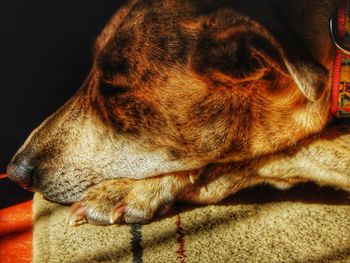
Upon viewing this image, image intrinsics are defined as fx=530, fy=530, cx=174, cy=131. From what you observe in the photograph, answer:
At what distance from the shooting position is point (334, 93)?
205 cm

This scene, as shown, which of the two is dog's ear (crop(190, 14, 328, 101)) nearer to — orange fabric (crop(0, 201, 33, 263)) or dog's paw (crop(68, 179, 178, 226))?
dog's paw (crop(68, 179, 178, 226))

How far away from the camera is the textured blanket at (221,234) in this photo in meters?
2.17

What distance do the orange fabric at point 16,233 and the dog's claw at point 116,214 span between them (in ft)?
1.24

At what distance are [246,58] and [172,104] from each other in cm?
37

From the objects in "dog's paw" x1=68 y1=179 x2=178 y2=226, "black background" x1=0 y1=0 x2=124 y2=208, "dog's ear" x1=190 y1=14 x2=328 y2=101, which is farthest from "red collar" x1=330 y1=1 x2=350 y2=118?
"black background" x1=0 y1=0 x2=124 y2=208

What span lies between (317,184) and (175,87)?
908mm

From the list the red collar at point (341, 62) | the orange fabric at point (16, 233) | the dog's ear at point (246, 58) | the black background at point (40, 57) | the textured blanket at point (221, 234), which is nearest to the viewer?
the dog's ear at point (246, 58)

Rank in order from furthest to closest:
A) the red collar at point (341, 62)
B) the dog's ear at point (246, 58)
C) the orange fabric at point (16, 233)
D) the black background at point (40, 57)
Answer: the black background at point (40, 57), the orange fabric at point (16, 233), the red collar at point (341, 62), the dog's ear at point (246, 58)

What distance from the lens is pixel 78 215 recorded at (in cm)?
233

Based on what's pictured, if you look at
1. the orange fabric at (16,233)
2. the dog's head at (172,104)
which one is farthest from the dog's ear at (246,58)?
the orange fabric at (16,233)

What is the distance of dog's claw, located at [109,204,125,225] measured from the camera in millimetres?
2303

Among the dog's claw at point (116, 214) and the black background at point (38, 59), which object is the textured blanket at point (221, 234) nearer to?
the dog's claw at point (116, 214)

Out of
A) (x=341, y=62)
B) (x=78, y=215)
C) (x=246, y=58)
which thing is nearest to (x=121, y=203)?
(x=78, y=215)

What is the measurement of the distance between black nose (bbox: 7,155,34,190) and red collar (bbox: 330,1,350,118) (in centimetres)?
130
